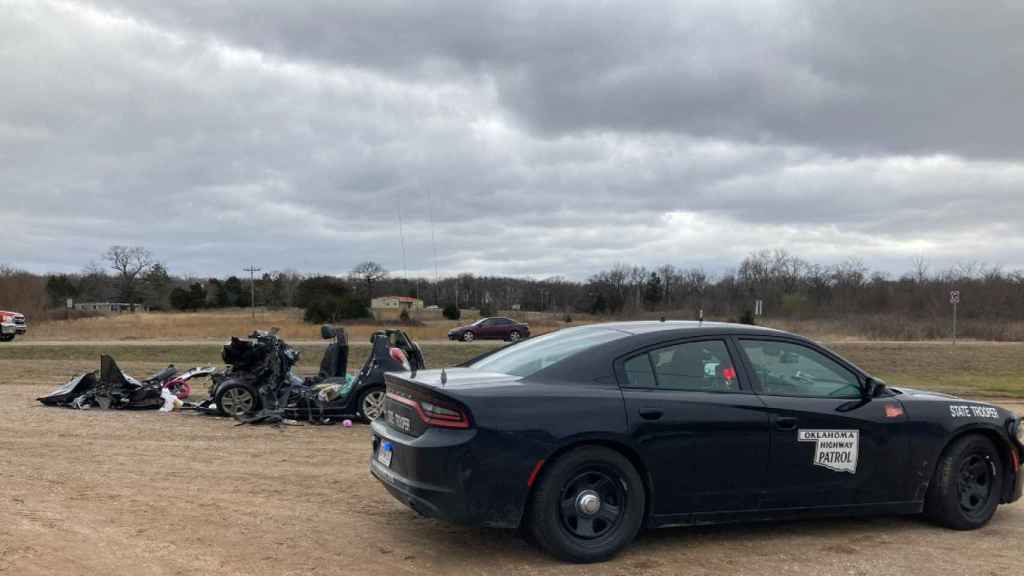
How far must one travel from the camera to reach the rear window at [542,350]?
217 inches

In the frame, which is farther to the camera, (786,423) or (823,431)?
(823,431)

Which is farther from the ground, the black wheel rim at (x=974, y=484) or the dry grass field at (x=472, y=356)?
the black wheel rim at (x=974, y=484)

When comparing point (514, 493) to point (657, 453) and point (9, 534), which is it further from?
point (9, 534)

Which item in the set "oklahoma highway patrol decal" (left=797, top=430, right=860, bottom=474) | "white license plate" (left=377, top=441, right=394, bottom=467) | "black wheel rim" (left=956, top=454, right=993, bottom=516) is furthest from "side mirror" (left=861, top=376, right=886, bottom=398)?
"white license plate" (left=377, top=441, right=394, bottom=467)

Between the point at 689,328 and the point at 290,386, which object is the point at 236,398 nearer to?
the point at 290,386

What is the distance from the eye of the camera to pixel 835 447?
5.59 metres

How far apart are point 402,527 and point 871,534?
3362 millimetres

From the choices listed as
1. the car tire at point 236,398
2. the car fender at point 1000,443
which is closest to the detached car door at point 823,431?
the car fender at point 1000,443

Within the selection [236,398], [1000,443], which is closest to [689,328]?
[1000,443]

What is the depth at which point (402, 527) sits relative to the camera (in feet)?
18.8

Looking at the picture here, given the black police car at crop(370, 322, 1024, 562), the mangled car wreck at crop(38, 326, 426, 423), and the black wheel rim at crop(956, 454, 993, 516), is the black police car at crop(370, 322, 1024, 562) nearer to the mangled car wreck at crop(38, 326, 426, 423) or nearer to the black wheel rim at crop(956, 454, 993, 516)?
the black wheel rim at crop(956, 454, 993, 516)

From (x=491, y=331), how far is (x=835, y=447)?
36703mm

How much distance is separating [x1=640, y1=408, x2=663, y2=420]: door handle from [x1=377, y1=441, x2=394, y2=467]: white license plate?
5.39 feet

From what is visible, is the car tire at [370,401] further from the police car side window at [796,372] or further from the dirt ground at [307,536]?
the police car side window at [796,372]
